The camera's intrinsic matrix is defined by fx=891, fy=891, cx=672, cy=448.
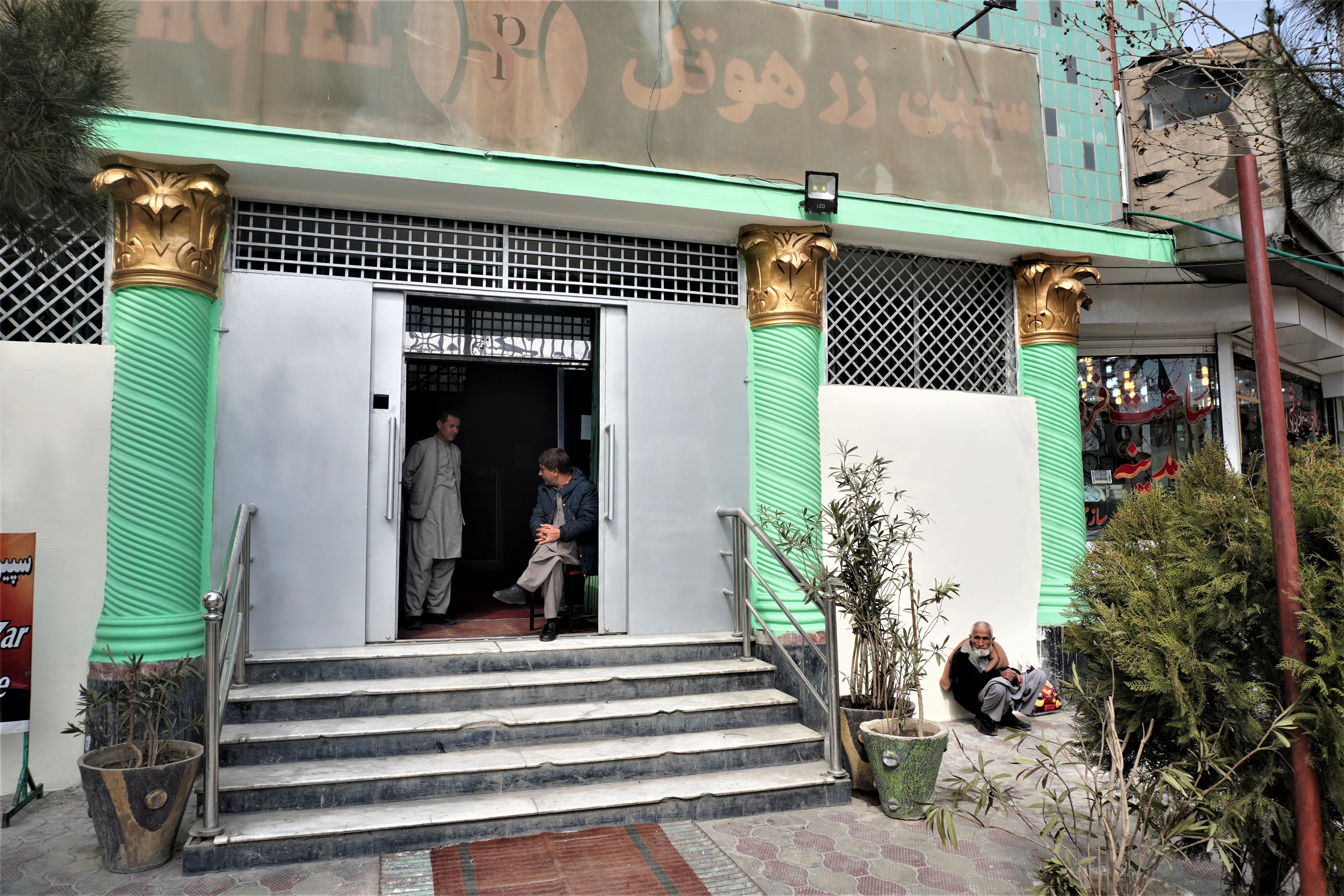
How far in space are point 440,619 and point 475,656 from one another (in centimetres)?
182

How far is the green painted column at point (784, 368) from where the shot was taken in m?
6.68

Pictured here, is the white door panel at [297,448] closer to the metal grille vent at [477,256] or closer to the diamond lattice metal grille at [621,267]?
the metal grille vent at [477,256]

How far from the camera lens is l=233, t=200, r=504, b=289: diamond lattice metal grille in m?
5.94

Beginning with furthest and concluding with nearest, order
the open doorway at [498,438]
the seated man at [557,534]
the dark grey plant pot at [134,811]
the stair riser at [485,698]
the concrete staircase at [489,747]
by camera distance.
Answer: the open doorway at [498,438] < the seated man at [557,534] < the stair riser at [485,698] < the concrete staircase at [489,747] < the dark grey plant pot at [134,811]

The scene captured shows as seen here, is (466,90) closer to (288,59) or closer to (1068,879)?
(288,59)

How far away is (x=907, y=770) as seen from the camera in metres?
4.95

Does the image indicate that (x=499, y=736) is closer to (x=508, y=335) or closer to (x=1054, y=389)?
(x=508, y=335)

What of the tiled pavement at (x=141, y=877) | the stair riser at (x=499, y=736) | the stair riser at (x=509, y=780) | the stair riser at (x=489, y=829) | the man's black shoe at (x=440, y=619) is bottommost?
the tiled pavement at (x=141, y=877)

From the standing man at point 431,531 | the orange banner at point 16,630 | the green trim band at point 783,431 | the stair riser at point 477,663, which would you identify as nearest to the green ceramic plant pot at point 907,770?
the stair riser at point 477,663

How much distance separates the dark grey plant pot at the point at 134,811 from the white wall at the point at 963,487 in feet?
15.0

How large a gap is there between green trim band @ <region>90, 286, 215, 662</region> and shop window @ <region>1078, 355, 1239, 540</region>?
813 cm

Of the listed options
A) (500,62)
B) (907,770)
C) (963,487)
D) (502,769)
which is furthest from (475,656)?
(963,487)

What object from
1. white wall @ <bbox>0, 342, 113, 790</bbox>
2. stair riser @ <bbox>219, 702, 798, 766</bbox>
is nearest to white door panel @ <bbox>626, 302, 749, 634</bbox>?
stair riser @ <bbox>219, 702, 798, 766</bbox>

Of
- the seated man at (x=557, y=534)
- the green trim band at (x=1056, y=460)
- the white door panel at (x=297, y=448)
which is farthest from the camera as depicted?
the green trim band at (x=1056, y=460)
